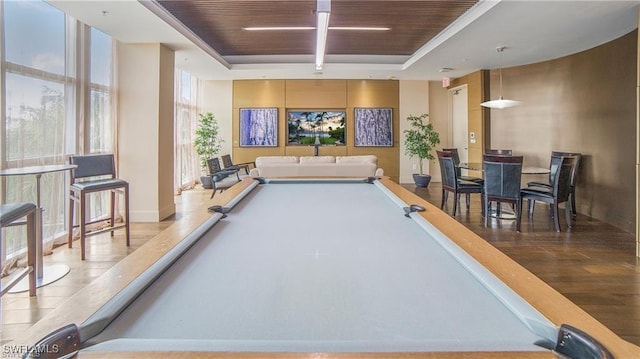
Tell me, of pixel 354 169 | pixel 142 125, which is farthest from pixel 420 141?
pixel 142 125

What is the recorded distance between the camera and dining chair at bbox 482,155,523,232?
4.41m

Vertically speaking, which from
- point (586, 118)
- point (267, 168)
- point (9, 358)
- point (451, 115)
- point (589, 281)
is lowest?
point (589, 281)

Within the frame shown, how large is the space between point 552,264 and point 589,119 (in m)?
3.30

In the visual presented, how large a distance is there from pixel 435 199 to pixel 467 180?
116cm

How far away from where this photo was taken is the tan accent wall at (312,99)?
9.06 metres

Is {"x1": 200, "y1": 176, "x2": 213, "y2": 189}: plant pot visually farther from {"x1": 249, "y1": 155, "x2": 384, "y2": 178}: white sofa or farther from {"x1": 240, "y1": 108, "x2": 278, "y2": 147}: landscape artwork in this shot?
{"x1": 249, "y1": 155, "x2": 384, "y2": 178}: white sofa

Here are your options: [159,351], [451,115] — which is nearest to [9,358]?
[159,351]

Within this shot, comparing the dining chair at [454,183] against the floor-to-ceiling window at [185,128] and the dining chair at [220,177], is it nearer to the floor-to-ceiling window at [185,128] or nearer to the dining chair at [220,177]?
the dining chair at [220,177]

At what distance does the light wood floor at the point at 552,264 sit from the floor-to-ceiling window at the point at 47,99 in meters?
0.64

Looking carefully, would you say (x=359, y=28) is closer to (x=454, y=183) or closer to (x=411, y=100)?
(x=454, y=183)

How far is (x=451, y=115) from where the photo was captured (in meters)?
9.20

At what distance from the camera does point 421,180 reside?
27.6ft

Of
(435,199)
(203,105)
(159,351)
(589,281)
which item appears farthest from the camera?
(203,105)

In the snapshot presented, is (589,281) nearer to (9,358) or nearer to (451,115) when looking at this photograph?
(9,358)
